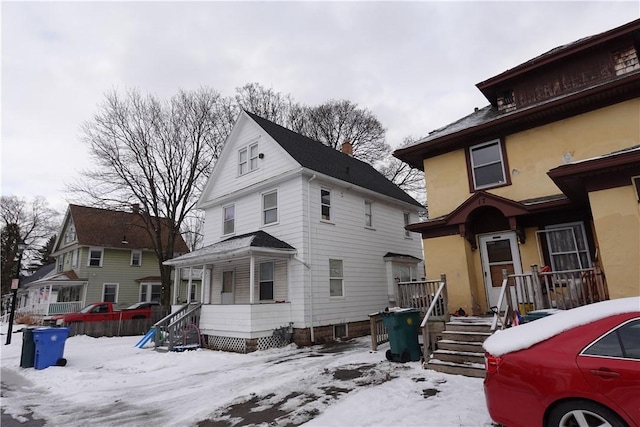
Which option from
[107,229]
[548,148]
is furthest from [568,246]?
[107,229]

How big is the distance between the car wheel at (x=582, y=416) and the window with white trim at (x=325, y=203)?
11.0 meters

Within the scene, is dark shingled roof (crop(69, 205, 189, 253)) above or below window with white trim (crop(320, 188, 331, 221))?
above

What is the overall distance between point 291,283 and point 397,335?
5.56 meters

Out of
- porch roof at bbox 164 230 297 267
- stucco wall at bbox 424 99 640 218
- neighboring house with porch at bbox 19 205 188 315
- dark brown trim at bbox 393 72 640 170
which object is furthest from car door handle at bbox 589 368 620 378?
neighboring house with porch at bbox 19 205 188 315

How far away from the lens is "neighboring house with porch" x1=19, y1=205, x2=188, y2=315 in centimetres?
2598

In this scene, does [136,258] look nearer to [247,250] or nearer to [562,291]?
[247,250]

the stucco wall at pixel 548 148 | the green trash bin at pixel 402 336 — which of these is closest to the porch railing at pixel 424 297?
the green trash bin at pixel 402 336

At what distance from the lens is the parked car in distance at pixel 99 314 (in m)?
19.2

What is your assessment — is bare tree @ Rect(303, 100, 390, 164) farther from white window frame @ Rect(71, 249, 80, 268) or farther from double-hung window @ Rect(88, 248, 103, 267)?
white window frame @ Rect(71, 249, 80, 268)

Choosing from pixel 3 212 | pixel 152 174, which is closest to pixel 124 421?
pixel 152 174

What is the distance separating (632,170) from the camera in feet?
21.2

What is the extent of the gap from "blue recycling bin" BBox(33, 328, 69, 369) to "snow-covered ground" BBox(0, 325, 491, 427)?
→ 1.18ft

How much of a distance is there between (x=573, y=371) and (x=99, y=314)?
Answer: 23098 mm

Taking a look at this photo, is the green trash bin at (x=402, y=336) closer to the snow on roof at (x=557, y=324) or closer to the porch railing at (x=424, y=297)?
the porch railing at (x=424, y=297)
